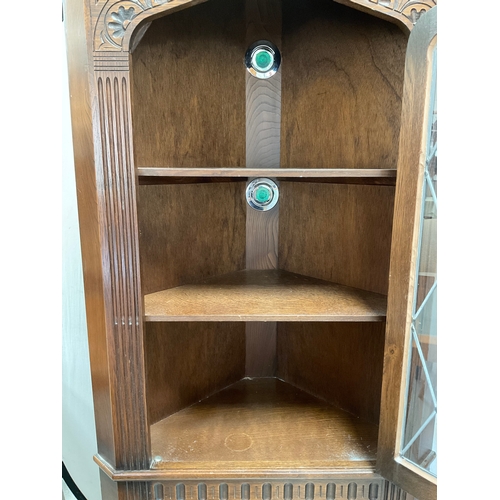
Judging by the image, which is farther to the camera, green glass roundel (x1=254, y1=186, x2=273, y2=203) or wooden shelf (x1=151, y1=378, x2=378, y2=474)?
green glass roundel (x1=254, y1=186, x2=273, y2=203)

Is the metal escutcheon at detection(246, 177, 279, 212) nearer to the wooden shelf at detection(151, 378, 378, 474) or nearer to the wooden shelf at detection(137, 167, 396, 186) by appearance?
the wooden shelf at detection(137, 167, 396, 186)

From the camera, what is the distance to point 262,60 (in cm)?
115

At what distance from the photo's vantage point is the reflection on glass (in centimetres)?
76

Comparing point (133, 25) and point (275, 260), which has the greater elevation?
point (133, 25)

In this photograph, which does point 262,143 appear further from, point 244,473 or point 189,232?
point 244,473

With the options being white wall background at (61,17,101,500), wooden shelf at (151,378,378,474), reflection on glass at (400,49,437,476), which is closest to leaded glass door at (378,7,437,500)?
reflection on glass at (400,49,437,476)

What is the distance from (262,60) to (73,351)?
103 cm

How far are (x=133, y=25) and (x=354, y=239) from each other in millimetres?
693

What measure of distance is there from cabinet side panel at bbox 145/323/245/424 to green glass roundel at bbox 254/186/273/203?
0.38 m

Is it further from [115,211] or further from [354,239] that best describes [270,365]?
[115,211]

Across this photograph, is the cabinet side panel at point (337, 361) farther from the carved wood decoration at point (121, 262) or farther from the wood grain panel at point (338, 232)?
the carved wood decoration at point (121, 262)

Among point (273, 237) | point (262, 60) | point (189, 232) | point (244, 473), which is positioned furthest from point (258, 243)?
point (244, 473)
